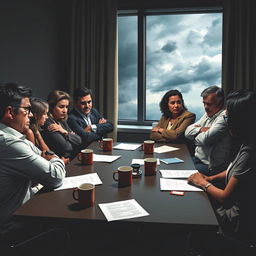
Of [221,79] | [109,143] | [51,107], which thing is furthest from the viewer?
[221,79]

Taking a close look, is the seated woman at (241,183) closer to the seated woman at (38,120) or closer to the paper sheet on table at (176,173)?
the paper sheet on table at (176,173)

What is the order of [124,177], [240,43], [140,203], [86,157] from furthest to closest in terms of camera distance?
[240,43]
[86,157]
[124,177]
[140,203]

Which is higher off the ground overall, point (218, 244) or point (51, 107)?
point (51, 107)

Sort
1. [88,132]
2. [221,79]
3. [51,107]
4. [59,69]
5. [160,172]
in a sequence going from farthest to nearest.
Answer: [59,69] < [221,79] < [88,132] < [51,107] < [160,172]

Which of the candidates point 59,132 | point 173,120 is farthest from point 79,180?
point 173,120

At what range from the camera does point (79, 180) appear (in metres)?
1.87

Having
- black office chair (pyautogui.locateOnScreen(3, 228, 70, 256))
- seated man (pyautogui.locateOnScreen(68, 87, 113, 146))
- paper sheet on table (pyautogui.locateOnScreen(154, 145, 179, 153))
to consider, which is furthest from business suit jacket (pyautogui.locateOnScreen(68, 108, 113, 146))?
black office chair (pyautogui.locateOnScreen(3, 228, 70, 256))

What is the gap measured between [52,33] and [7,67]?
1.37 m

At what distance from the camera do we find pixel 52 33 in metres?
4.36

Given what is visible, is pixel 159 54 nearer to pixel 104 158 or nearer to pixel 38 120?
pixel 38 120

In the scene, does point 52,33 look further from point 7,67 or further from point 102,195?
point 102,195

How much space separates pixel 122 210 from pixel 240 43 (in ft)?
10.9

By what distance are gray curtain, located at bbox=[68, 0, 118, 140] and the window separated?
23 centimetres

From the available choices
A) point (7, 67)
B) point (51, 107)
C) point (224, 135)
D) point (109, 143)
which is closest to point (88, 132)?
point (51, 107)
